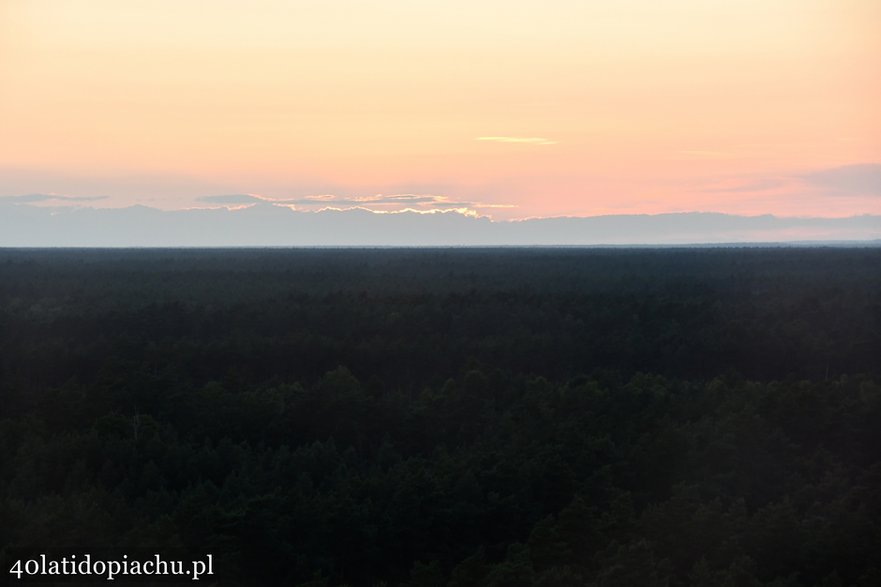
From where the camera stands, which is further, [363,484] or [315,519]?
[363,484]

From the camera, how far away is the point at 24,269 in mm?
161500

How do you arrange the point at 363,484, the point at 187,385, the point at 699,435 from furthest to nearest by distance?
the point at 187,385 < the point at 699,435 < the point at 363,484

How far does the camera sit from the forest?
2859cm

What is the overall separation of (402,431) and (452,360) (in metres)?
24.5

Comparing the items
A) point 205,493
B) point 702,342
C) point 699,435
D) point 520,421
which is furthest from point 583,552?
point 702,342

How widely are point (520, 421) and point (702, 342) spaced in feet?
114

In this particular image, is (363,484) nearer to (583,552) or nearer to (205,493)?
(205,493)

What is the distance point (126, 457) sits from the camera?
38.2 meters

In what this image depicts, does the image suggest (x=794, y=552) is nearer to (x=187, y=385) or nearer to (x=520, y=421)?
(x=520, y=421)

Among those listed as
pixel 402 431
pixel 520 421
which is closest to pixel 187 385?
pixel 402 431

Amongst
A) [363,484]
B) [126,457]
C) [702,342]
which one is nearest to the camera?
[363,484]

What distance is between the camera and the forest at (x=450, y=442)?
93.8ft

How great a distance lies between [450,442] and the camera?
4659 centimetres

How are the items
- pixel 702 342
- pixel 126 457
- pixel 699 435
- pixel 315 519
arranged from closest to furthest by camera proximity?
pixel 315 519
pixel 126 457
pixel 699 435
pixel 702 342
